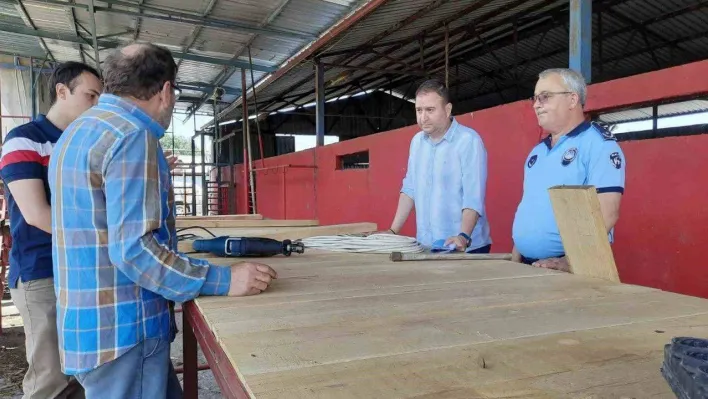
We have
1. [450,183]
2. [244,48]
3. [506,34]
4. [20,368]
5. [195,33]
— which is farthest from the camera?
[506,34]

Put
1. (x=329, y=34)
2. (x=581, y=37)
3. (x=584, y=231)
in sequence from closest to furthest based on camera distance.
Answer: (x=584, y=231) < (x=581, y=37) < (x=329, y=34)

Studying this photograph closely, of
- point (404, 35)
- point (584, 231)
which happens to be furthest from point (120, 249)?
point (404, 35)

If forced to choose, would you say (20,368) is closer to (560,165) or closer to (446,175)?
(446,175)

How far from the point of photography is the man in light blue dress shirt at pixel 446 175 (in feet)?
7.25

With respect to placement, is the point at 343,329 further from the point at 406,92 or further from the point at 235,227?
the point at 406,92

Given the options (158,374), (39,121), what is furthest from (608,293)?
(39,121)

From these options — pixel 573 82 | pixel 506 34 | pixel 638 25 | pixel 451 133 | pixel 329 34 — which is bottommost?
pixel 451 133

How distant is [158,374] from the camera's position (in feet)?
3.87

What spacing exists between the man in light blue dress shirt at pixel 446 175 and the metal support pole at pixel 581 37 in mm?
1332

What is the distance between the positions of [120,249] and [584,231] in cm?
116

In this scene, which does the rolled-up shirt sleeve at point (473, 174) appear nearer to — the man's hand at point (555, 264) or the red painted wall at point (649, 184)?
the man's hand at point (555, 264)

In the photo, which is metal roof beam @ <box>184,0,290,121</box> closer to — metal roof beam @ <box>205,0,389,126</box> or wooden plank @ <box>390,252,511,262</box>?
metal roof beam @ <box>205,0,389,126</box>

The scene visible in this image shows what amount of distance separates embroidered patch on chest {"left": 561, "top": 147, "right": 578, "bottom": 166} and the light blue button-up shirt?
1.51ft

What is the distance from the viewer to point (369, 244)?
1938 mm
